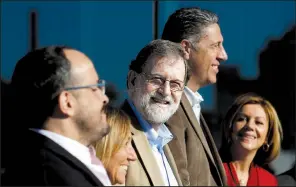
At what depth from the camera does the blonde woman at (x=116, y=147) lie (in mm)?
2797

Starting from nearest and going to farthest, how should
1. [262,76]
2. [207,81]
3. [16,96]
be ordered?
[16,96] < [207,81] < [262,76]

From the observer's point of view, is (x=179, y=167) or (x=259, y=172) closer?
(x=179, y=167)

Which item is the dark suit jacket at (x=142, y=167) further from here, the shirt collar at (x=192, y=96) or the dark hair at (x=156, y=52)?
the shirt collar at (x=192, y=96)

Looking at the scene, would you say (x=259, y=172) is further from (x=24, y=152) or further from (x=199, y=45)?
(x=24, y=152)

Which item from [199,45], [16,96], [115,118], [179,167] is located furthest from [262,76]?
[16,96]

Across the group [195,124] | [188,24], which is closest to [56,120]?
[195,124]

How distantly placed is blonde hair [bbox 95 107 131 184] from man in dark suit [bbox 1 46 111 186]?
40 centimetres

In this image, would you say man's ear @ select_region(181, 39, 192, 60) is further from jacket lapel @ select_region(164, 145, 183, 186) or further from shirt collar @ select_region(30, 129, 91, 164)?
shirt collar @ select_region(30, 129, 91, 164)

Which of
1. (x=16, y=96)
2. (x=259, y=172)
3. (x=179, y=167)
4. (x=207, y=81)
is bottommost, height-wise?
(x=259, y=172)

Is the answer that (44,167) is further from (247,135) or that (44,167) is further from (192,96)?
(247,135)

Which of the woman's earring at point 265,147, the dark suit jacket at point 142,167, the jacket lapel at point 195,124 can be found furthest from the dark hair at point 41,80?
the woman's earring at point 265,147

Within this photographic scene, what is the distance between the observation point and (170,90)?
3064 millimetres

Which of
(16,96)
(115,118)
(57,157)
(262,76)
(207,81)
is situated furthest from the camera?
(262,76)

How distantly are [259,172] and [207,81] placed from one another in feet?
2.42
